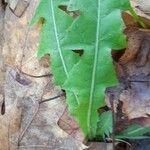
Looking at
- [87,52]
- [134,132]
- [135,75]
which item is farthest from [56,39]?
[134,132]

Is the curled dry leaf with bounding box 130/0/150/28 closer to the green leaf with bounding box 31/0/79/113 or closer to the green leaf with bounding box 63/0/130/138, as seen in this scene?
the green leaf with bounding box 63/0/130/138

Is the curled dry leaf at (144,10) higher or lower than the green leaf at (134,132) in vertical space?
higher

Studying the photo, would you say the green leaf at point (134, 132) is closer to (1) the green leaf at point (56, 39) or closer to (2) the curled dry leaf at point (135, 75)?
(2) the curled dry leaf at point (135, 75)

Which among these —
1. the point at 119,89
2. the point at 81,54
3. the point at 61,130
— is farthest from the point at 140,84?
the point at 61,130

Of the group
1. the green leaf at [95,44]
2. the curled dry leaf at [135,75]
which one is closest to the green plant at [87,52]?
the green leaf at [95,44]

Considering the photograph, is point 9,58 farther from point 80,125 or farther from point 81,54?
point 80,125

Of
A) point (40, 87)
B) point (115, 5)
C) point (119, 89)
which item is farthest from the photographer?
point (40, 87)

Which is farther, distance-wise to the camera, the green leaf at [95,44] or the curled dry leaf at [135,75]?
the curled dry leaf at [135,75]
